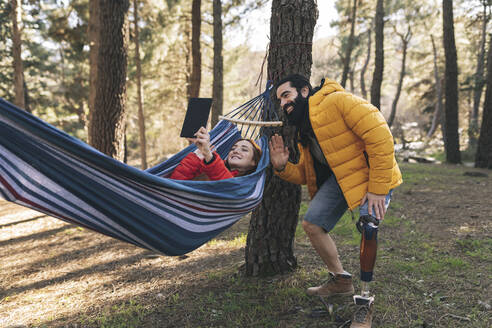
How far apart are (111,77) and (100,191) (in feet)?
9.31

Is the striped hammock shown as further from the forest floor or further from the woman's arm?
the forest floor

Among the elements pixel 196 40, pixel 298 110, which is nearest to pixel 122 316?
pixel 298 110

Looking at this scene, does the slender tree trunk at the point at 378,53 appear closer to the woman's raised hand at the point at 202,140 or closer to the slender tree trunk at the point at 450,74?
the slender tree trunk at the point at 450,74

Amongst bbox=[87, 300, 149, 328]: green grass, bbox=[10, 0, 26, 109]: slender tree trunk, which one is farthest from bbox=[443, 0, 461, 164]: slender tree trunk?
bbox=[10, 0, 26, 109]: slender tree trunk

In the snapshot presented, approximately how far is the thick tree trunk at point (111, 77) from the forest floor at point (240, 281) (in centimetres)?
119

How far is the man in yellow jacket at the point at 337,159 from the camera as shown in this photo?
4.93ft

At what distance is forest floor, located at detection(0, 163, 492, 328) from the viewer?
1.80m

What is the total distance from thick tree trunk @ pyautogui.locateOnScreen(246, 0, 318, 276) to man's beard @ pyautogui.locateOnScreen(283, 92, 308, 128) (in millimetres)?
473

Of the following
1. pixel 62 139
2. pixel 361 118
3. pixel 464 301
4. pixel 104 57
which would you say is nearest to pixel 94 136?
pixel 104 57

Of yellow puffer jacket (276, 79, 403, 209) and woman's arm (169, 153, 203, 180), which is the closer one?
yellow puffer jacket (276, 79, 403, 209)

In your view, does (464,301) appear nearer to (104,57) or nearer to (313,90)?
(313,90)

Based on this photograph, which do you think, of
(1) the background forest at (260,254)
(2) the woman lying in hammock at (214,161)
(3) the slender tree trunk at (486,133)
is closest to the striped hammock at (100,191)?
(1) the background forest at (260,254)

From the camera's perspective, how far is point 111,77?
379 cm

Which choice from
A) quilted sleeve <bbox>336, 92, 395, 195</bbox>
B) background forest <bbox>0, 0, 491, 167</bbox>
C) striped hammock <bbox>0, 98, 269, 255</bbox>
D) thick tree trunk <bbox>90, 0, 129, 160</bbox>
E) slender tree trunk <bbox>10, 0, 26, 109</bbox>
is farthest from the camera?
background forest <bbox>0, 0, 491, 167</bbox>
